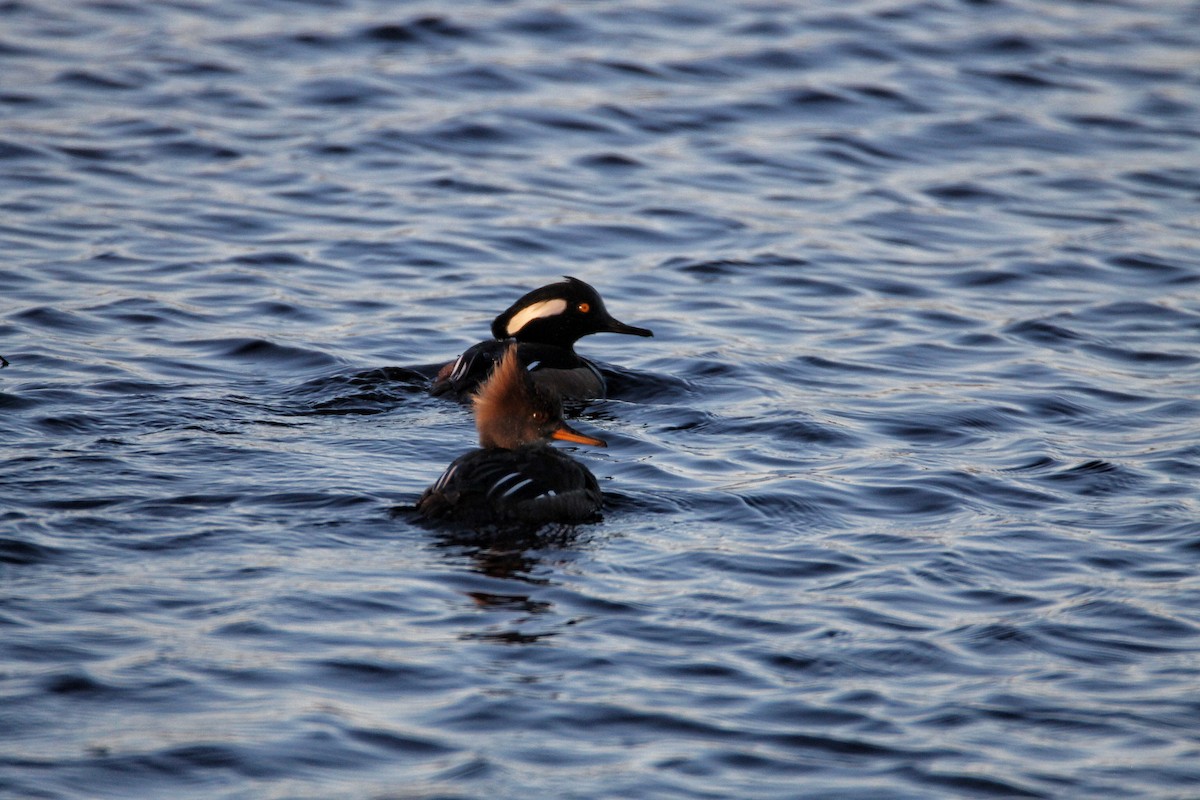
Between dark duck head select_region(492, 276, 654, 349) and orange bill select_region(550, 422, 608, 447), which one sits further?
dark duck head select_region(492, 276, 654, 349)

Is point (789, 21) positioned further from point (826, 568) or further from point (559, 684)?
point (559, 684)

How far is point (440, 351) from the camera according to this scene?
12.1 m

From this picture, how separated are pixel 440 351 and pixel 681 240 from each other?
3785 millimetres

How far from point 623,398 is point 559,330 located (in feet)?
2.34

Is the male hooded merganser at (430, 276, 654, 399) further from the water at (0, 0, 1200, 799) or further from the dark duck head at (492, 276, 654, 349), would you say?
the water at (0, 0, 1200, 799)

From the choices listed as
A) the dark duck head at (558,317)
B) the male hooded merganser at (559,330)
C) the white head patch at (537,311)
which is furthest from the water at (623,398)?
the white head patch at (537,311)

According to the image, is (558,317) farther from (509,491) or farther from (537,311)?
(509,491)

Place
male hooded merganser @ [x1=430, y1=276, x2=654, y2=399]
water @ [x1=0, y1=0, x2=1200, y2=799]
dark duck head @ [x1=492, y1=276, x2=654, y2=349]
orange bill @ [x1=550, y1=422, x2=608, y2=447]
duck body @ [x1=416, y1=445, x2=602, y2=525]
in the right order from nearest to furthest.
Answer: water @ [x1=0, y1=0, x2=1200, y2=799] < duck body @ [x1=416, y1=445, x2=602, y2=525] < orange bill @ [x1=550, y1=422, x2=608, y2=447] < male hooded merganser @ [x1=430, y1=276, x2=654, y2=399] < dark duck head @ [x1=492, y1=276, x2=654, y2=349]

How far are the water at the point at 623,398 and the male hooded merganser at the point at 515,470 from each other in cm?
17

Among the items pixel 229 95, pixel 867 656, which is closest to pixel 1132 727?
pixel 867 656

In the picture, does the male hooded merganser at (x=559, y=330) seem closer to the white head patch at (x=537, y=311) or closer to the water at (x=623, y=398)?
the white head patch at (x=537, y=311)

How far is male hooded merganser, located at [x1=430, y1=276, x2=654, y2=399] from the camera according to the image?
11.4 metres

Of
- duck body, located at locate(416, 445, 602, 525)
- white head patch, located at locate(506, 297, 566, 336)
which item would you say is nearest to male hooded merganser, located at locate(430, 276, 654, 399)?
white head patch, located at locate(506, 297, 566, 336)

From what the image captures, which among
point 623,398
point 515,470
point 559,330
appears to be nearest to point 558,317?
point 559,330
